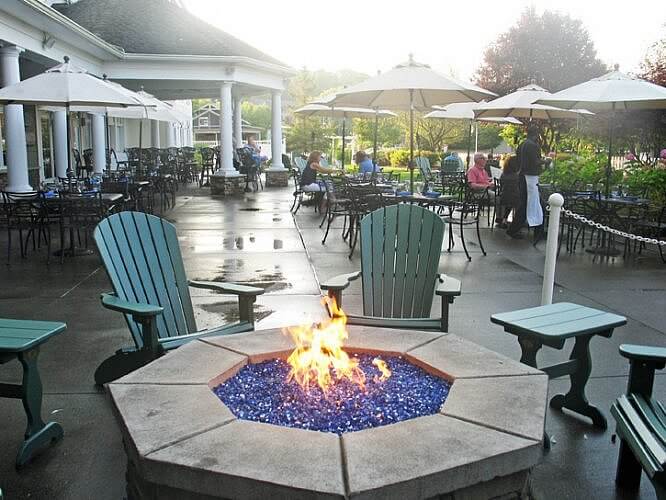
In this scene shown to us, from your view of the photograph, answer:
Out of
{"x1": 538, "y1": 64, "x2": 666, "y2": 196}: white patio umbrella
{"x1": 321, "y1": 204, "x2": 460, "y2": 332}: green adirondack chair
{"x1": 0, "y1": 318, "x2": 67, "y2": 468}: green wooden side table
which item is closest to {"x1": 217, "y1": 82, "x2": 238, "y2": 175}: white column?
{"x1": 538, "y1": 64, "x2": 666, "y2": 196}: white patio umbrella

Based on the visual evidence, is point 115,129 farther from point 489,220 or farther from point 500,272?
point 500,272

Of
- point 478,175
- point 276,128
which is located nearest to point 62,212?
point 478,175

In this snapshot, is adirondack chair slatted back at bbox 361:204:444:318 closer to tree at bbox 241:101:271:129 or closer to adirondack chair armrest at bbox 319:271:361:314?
adirondack chair armrest at bbox 319:271:361:314

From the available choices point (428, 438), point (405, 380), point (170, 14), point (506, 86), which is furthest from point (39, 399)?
point (506, 86)

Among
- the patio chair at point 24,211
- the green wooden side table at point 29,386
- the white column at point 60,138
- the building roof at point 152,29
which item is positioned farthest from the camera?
the building roof at point 152,29

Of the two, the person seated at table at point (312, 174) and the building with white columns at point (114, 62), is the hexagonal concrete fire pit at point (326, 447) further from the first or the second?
the person seated at table at point (312, 174)

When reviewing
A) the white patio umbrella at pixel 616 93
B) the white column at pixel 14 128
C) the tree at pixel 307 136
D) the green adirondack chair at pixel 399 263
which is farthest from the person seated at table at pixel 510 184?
the tree at pixel 307 136

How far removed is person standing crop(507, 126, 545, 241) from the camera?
1002 centimetres

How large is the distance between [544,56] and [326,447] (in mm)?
27596

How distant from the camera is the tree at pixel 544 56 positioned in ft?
87.4

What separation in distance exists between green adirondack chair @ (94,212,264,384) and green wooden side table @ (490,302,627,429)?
158 centimetres

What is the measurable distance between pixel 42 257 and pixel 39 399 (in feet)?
18.6

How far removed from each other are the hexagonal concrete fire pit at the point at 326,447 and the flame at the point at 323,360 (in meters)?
0.35

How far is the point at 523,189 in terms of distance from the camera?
33.8 feet
